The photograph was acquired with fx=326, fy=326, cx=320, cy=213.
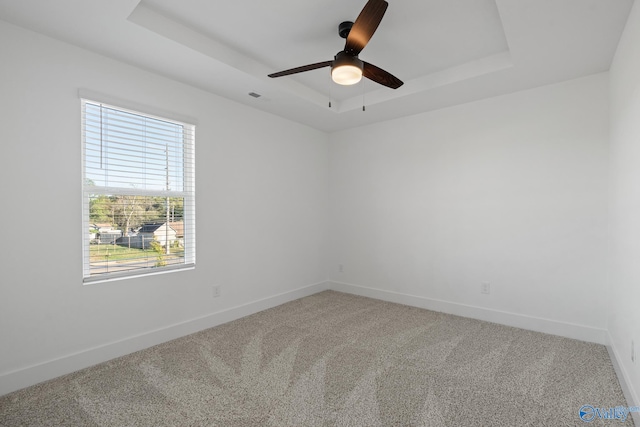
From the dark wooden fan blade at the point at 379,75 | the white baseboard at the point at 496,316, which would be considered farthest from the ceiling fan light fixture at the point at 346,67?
the white baseboard at the point at 496,316

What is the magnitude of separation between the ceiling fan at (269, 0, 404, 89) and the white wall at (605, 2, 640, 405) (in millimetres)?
→ 1480

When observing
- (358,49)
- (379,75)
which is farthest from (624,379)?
(358,49)

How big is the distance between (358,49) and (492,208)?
2316mm

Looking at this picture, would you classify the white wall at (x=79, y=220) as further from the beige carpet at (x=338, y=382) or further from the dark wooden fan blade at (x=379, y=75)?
the dark wooden fan blade at (x=379, y=75)

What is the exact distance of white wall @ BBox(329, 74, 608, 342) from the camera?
117 inches

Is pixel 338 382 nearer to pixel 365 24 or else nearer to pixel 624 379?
pixel 624 379

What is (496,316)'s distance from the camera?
344 centimetres

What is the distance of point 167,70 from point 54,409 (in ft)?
8.48

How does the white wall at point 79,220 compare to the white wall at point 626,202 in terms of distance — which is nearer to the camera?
the white wall at point 626,202

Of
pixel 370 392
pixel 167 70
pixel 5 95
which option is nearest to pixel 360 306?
pixel 370 392

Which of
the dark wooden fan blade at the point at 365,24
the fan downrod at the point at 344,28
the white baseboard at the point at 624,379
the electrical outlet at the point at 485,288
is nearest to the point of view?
the dark wooden fan blade at the point at 365,24

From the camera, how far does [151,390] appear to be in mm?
2166

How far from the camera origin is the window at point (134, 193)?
2.58 meters

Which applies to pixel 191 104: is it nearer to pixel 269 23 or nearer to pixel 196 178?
pixel 196 178
